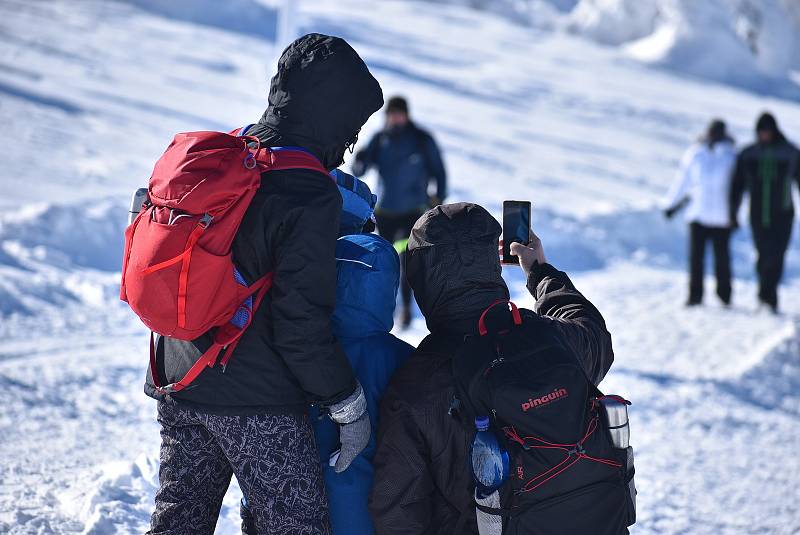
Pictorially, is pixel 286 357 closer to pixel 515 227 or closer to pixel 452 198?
pixel 515 227

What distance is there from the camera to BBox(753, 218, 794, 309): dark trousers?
8.35 m

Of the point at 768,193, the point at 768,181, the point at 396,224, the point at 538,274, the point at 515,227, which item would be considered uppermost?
the point at 515,227

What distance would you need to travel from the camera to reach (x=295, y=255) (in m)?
2.19

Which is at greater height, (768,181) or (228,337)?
(228,337)

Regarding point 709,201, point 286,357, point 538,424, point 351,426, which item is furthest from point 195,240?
point 709,201

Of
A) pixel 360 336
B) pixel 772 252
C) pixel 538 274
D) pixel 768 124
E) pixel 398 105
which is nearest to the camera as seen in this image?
pixel 360 336

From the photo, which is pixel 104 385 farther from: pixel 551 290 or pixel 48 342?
pixel 551 290

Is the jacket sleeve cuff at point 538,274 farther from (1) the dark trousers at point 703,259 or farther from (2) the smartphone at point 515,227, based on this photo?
(1) the dark trousers at point 703,259

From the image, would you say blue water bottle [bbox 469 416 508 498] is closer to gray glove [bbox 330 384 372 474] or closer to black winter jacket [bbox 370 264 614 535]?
black winter jacket [bbox 370 264 614 535]

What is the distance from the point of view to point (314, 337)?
2.23 metres

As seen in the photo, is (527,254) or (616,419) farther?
(527,254)

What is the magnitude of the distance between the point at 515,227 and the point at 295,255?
92cm

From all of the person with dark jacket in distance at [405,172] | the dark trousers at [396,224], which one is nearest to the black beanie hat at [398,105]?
the person with dark jacket in distance at [405,172]

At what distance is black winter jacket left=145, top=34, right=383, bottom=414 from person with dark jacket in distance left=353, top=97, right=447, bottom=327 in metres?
4.62
